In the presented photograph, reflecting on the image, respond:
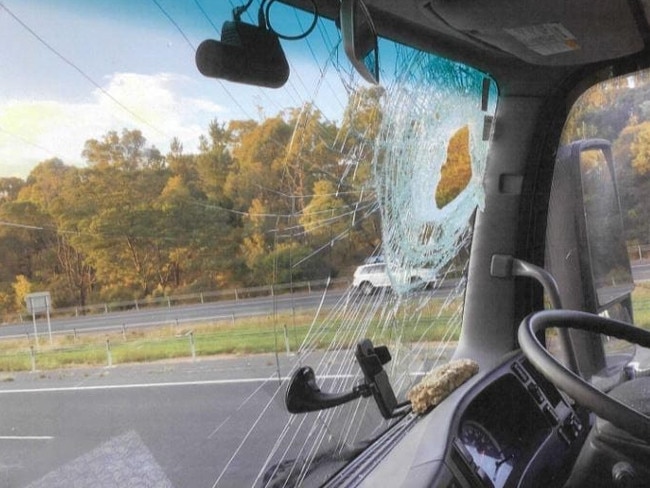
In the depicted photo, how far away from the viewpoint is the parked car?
2.10 meters

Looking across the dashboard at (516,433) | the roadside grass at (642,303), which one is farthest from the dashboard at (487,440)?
the roadside grass at (642,303)

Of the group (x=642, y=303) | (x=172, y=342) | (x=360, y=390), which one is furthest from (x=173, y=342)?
(x=642, y=303)

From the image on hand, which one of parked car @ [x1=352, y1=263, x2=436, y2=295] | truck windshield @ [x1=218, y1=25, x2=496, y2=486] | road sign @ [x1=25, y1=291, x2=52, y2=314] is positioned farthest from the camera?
parked car @ [x1=352, y1=263, x2=436, y2=295]

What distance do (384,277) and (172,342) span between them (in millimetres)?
993

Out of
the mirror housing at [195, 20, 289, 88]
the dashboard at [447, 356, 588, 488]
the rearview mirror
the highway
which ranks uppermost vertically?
the rearview mirror

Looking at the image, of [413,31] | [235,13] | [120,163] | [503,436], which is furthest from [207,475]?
[413,31]

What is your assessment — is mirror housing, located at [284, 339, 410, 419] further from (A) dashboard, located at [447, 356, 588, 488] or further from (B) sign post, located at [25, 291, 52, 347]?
(B) sign post, located at [25, 291, 52, 347]

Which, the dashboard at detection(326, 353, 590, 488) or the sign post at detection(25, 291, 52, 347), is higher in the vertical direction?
the sign post at detection(25, 291, 52, 347)

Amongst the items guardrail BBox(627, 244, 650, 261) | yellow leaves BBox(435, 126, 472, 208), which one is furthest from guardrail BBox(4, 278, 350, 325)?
guardrail BBox(627, 244, 650, 261)

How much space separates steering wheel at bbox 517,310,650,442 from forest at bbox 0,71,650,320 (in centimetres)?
63

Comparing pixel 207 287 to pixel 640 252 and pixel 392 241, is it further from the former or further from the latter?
pixel 640 252

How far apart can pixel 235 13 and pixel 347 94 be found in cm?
57

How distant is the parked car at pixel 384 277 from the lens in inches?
82.5

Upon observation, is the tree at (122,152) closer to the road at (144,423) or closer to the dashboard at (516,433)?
the road at (144,423)
